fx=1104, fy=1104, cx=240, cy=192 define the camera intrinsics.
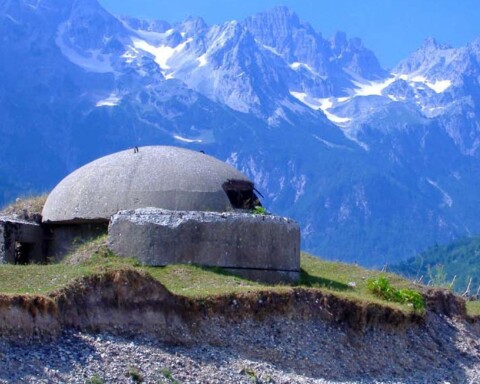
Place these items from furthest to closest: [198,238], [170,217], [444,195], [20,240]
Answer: [444,195], [20,240], [198,238], [170,217]

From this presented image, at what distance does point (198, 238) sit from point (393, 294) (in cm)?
621

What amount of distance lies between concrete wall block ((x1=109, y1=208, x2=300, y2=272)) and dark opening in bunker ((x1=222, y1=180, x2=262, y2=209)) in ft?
8.12

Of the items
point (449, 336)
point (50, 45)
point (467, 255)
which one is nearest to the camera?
point (449, 336)

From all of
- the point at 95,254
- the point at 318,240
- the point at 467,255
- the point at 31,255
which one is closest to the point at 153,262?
the point at 95,254

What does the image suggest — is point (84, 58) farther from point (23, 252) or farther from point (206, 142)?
point (23, 252)

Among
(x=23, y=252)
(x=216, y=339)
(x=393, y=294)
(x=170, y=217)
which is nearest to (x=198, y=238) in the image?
(x=170, y=217)

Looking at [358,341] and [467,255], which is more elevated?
[467,255]

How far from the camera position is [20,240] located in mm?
32156

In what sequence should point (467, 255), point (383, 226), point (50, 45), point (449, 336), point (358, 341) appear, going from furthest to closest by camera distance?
point (50, 45) < point (383, 226) < point (467, 255) < point (449, 336) < point (358, 341)

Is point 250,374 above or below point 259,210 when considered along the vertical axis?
below

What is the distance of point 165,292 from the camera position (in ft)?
80.8

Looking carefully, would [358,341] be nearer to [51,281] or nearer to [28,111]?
[51,281]

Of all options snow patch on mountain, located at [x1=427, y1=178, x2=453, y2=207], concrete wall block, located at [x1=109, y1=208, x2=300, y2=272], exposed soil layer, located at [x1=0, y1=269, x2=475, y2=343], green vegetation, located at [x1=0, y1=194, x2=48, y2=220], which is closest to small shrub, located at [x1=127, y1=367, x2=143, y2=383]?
Result: exposed soil layer, located at [x1=0, y1=269, x2=475, y2=343]

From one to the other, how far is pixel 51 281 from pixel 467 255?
88720 millimetres
